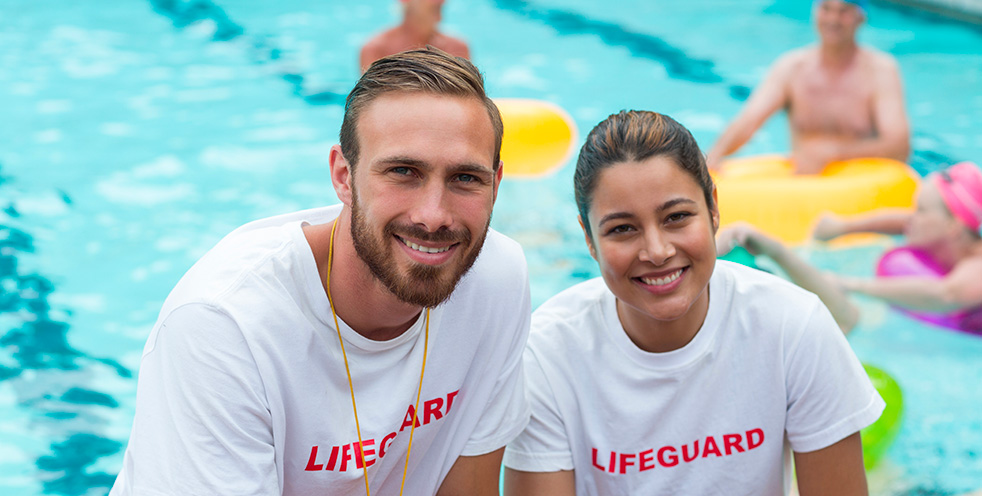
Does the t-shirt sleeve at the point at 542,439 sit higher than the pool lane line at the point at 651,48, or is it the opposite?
the pool lane line at the point at 651,48

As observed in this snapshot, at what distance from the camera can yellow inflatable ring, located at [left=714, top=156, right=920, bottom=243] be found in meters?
4.70

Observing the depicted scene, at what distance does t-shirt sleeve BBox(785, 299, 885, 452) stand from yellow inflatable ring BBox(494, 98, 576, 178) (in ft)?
11.5

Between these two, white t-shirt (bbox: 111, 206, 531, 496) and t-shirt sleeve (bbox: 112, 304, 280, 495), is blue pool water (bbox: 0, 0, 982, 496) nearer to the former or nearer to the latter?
white t-shirt (bbox: 111, 206, 531, 496)

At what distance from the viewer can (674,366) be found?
216cm

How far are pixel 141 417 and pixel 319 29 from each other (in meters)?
7.96

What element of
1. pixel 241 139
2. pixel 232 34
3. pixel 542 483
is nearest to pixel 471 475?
pixel 542 483

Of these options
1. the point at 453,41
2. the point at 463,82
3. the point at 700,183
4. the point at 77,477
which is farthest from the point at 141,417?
the point at 453,41

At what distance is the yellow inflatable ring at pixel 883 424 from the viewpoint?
3.21 m

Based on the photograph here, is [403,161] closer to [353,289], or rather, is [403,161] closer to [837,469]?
[353,289]

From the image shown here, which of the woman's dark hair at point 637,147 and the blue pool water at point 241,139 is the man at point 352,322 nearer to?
the woman's dark hair at point 637,147

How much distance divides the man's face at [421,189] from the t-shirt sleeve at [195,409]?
12.6 inches

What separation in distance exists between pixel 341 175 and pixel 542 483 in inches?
33.6

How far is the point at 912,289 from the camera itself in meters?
4.09

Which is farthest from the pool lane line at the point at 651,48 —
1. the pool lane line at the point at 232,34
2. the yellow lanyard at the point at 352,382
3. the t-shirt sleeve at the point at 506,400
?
the yellow lanyard at the point at 352,382
